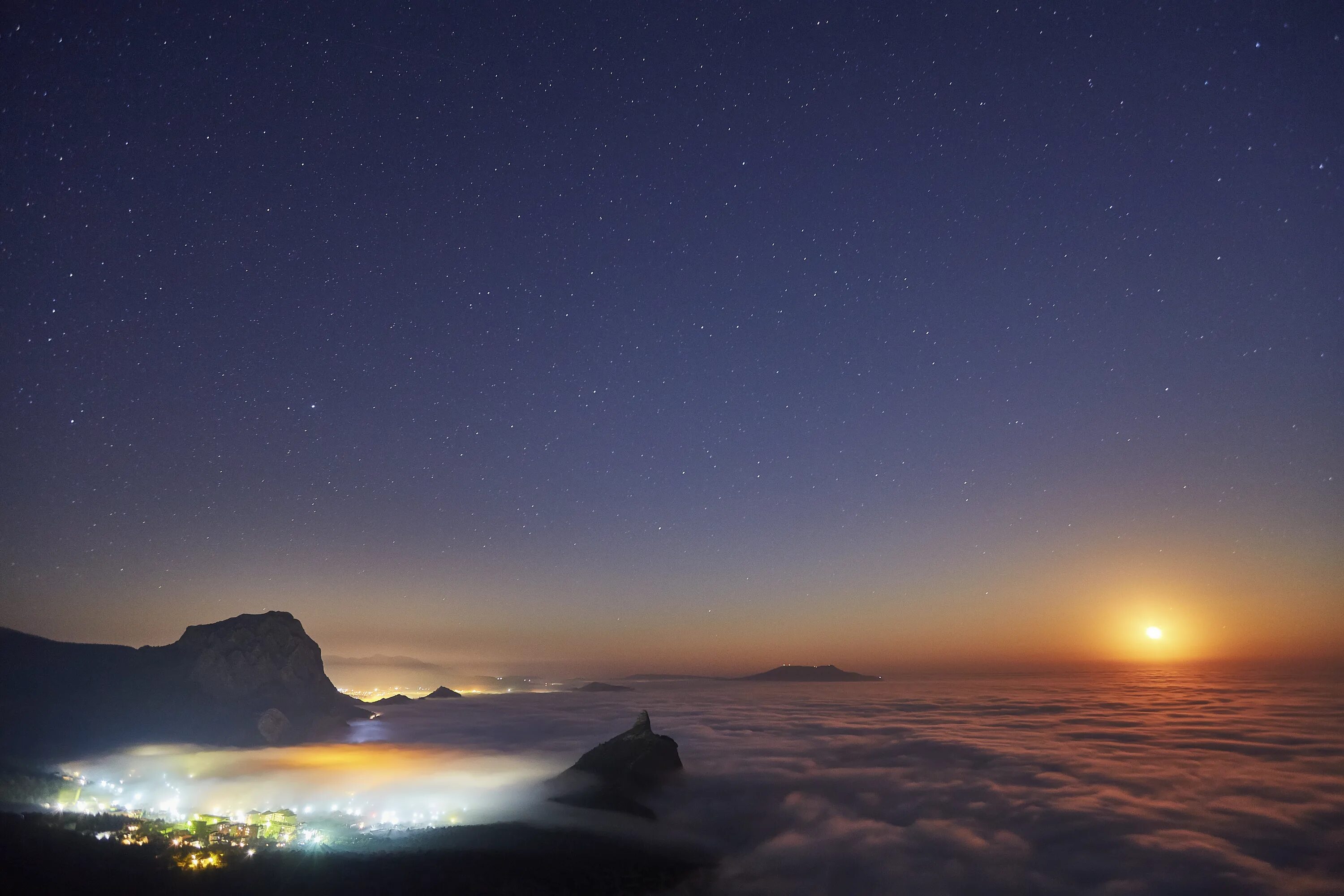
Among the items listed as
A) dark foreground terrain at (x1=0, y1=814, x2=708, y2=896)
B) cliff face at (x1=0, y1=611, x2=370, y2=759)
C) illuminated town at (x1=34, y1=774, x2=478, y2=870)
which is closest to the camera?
dark foreground terrain at (x1=0, y1=814, x2=708, y2=896)

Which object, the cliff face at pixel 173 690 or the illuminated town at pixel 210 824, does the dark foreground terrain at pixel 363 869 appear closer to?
the illuminated town at pixel 210 824

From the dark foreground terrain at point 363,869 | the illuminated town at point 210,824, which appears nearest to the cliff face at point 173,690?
the illuminated town at point 210,824

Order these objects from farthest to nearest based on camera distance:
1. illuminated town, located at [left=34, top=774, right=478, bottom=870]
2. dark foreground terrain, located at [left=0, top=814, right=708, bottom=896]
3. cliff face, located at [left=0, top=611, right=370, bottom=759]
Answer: cliff face, located at [left=0, top=611, right=370, bottom=759] → illuminated town, located at [left=34, top=774, right=478, bottom=870] → dark foreground terrain, located at [left=0, top=814, right=708, bottom=896]

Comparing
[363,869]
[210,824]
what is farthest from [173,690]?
[363,869]

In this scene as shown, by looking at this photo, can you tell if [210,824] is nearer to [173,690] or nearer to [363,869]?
[363,869]

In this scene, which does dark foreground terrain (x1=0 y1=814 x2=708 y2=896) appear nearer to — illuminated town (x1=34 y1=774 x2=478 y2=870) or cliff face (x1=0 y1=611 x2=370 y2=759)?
illuminated town (x1=34 y1=774 x2=478 y2=870)

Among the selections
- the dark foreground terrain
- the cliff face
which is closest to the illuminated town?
the dark foreground terrain
